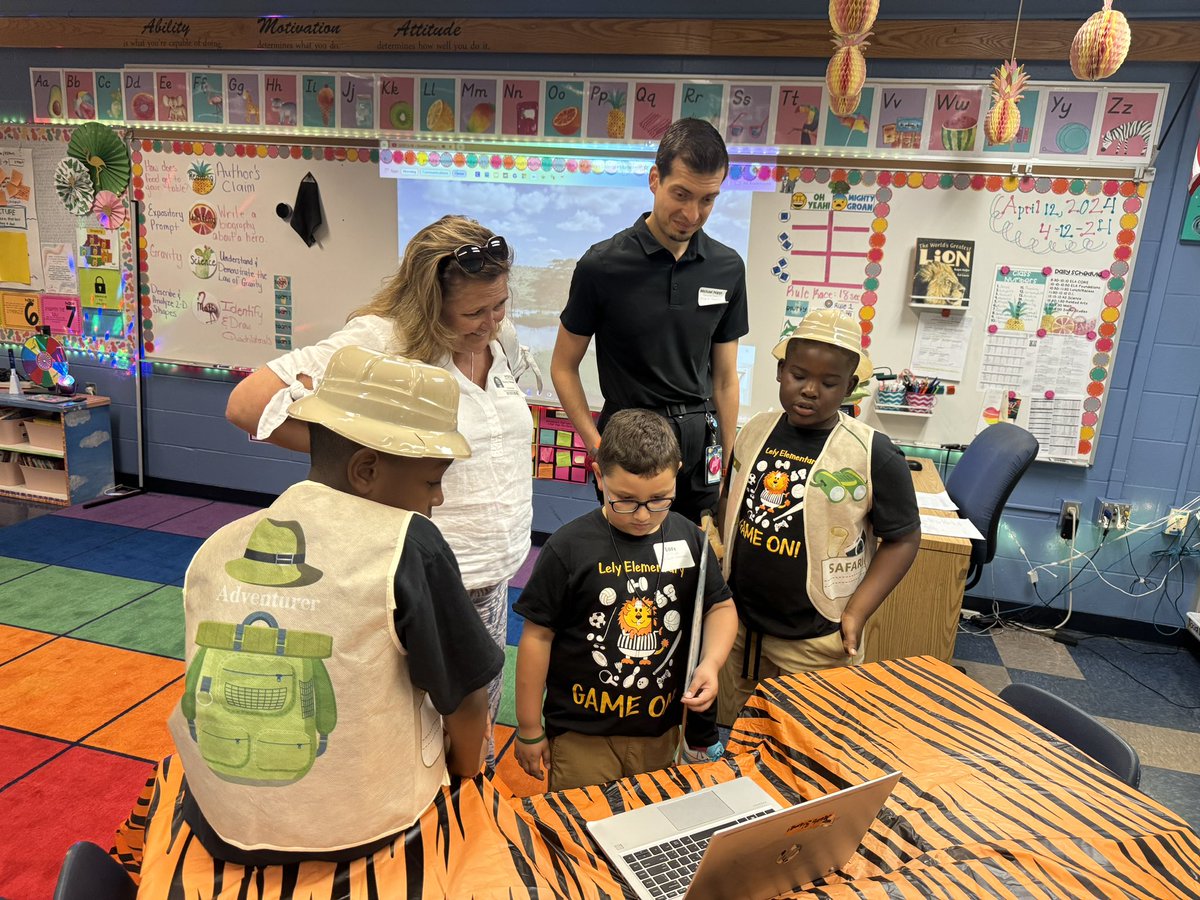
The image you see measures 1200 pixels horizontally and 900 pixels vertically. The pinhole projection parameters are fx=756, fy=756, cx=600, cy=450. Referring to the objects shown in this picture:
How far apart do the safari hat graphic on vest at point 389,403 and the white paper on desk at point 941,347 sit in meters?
3.06

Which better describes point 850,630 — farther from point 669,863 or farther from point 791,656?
point 669,863

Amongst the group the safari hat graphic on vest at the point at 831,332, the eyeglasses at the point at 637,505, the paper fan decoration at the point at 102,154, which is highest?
the paper fan decoration at the point at 102,154

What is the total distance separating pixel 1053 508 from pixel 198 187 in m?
4.82

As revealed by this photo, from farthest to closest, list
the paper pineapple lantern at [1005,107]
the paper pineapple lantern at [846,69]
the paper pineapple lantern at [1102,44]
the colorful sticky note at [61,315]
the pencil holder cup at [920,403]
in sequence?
1. the colorful sticky note at [61,315]
2. the pencil holder cup at [920,403]
3. the paper pineapple lantern at [1005,107]
4. the paper pineapple lantern at [846,69]
5. the paper pineapple lantern at [1102,44]

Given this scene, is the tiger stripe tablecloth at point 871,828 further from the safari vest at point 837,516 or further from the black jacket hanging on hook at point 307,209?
the black jacket hanging on hook at point 307,209

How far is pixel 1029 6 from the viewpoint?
3.20 metres

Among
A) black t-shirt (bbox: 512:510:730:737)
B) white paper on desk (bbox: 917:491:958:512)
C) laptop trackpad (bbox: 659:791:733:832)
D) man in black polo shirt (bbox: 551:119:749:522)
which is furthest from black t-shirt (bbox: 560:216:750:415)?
white paper on desk (bbox: 917:491:958:512)

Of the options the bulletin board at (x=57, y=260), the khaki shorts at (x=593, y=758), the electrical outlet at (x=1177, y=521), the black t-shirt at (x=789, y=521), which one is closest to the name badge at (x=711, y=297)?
the black t-shirt at (x=789, y=521)

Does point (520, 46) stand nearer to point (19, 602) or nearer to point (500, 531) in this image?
point (500, 531)

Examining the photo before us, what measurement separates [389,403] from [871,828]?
96cm

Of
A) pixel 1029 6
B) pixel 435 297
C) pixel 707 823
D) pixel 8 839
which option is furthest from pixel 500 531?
pixel 1029 6

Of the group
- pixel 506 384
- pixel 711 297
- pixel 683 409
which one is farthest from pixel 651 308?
pixel 506 384

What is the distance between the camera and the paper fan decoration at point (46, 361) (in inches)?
177

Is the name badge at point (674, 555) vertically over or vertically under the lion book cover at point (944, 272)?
under
